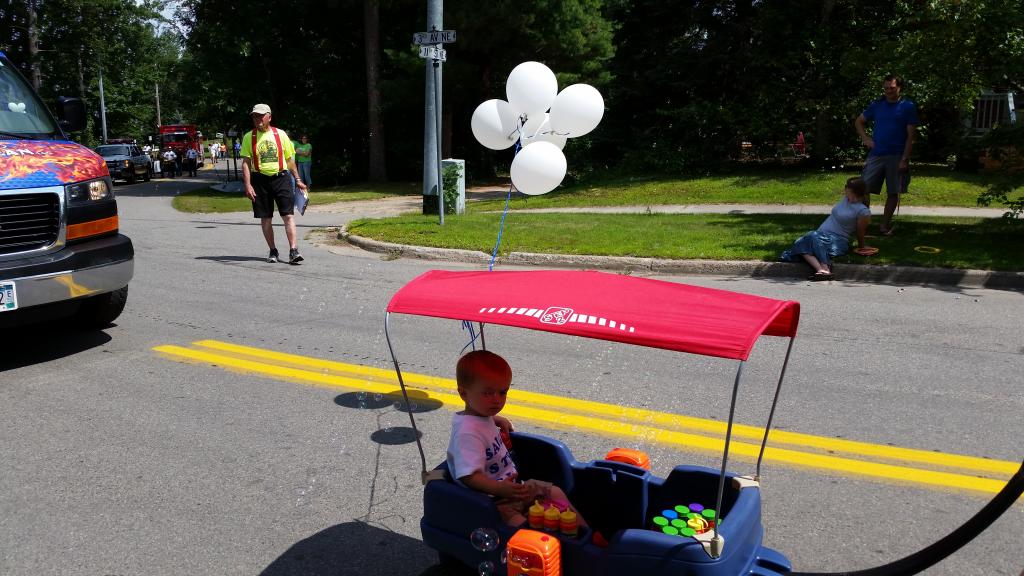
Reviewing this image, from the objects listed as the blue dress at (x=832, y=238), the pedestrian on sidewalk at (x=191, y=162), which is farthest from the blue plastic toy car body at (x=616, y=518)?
the pedestrian on sidewalk at (x=191, y=162)

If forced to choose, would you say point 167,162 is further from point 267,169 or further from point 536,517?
point 536,517

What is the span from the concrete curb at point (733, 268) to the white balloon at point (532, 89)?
471 cm

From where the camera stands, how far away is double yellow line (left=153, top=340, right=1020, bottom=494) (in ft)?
13.4

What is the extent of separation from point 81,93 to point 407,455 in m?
64.6

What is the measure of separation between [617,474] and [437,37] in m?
9.91

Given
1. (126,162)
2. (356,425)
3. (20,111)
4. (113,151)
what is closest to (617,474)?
(356,425)

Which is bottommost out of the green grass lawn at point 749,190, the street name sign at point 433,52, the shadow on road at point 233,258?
the shadow on road at point 233,258

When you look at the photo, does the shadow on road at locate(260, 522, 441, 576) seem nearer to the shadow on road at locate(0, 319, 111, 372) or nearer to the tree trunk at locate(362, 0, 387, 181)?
the shadow on road at locate(0, 319, 111, 372)

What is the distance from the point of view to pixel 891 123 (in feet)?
34.0

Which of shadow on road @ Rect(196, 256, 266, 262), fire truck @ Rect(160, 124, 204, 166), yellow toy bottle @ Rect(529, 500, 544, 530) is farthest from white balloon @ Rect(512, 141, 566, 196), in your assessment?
fire truck @ Rect(160, 124, 204, 166)

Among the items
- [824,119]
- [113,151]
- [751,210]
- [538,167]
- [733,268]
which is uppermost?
[824,119]

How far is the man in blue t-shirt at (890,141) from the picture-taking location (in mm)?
10211

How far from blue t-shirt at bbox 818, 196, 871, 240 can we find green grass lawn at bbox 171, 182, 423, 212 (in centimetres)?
1382

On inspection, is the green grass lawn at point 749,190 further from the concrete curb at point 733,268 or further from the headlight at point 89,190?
the headlight at point 89,190
